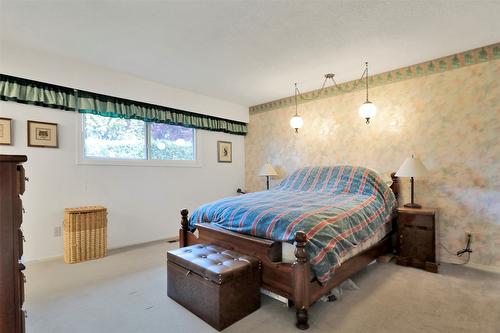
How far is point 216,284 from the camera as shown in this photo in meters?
1.70

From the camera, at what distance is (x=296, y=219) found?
194 cm

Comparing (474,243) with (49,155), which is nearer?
(474,243)

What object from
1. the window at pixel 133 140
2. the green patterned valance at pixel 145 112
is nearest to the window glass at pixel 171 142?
the window at pixel 133 140

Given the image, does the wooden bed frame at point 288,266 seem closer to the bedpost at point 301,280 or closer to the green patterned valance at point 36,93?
the bedpost at point 301,280

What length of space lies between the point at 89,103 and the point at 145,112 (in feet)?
2.33

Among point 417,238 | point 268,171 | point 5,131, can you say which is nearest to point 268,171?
point 268,171

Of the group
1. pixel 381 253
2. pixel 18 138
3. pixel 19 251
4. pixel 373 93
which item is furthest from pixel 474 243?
pixel 18 138

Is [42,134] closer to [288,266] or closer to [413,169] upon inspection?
[288,266]

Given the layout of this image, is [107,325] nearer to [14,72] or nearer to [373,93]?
[14,72]

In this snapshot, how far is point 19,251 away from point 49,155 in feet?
7.95

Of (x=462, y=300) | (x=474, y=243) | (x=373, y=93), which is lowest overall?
(x=462, y=300)

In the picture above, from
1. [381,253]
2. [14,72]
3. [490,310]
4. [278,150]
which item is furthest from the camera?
[278,150]

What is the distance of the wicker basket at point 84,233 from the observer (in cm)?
291

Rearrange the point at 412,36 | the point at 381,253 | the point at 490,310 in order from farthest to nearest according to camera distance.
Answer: the point at 381,253 → the point at 412,36 → the point at 490,310
